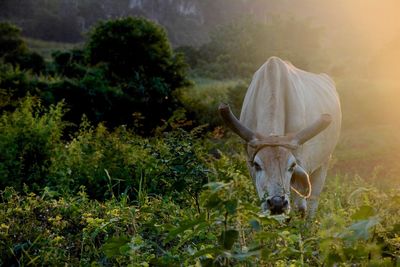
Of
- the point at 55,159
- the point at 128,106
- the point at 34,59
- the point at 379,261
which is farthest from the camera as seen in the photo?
the point at 34,59

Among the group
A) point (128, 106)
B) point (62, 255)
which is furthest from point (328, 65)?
point (62, 255)

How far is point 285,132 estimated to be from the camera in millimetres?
5797

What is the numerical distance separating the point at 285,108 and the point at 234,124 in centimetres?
72

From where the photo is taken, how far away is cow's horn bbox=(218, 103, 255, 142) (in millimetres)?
5320

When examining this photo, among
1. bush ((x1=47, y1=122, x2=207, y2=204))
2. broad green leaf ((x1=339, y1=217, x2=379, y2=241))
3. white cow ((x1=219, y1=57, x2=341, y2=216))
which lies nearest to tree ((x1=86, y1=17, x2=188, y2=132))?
bush ((x1=47, y1=122, x2=207, y2=204))

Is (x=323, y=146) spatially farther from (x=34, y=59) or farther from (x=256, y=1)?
(x=256, y=1)

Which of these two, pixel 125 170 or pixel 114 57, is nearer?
pixel 125 170

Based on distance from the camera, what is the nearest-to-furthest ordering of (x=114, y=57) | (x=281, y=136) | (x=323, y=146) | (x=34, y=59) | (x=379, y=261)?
(x=379, y=261)
(x=281, y=136)
(x=323, y=146)
(x=114, y=57)
(x=34, y=59)

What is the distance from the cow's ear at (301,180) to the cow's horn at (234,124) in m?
0.47

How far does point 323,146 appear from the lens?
6.60 meters

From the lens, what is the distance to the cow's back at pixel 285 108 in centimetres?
570

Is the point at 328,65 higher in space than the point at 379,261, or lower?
lower

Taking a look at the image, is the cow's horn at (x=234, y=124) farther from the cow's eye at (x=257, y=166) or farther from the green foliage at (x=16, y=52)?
the green foliage at (x=16, y=52)

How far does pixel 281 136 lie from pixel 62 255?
7.93ft
